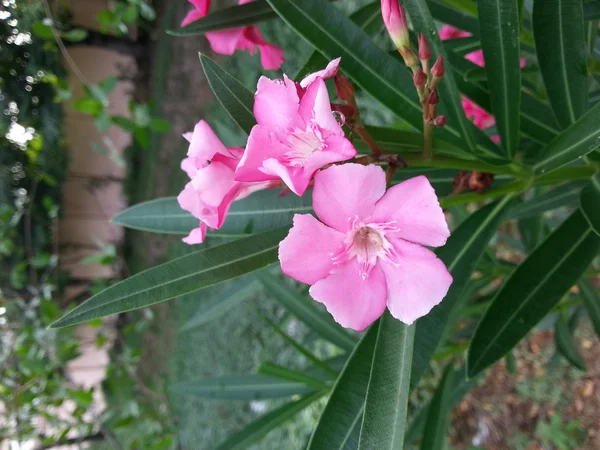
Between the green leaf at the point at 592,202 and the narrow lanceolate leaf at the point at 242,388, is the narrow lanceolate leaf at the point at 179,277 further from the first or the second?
the narrow lanceolate leaf at the point at 242,388

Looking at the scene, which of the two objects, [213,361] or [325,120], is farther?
[213,361]

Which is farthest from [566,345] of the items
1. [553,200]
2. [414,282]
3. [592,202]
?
[414,282]

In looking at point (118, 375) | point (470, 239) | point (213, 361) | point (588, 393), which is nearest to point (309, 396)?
point (470, 239)

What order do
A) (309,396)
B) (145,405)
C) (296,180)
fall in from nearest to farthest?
(296,180)
(309,396)
(145,405)

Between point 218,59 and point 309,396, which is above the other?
point 218,59

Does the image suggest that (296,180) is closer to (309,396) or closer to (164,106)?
(309,396)
